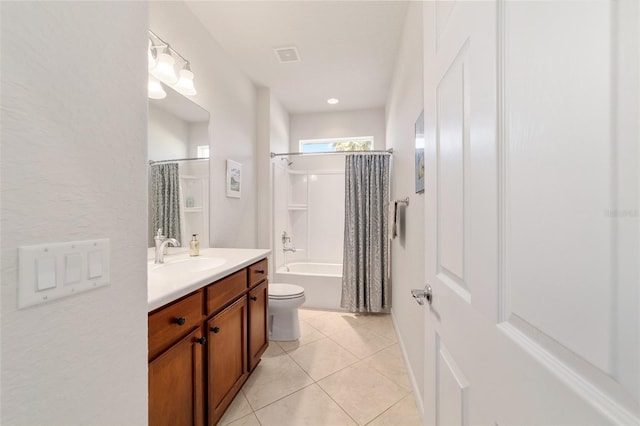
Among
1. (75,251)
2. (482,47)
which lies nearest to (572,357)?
(482,47)

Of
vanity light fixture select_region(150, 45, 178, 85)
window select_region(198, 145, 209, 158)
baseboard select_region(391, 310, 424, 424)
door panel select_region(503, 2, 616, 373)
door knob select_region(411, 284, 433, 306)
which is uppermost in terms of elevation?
vanity light fixture select_region(150, 45, 178, 85)

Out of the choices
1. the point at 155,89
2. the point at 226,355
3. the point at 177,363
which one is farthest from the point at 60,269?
the point at 155,89

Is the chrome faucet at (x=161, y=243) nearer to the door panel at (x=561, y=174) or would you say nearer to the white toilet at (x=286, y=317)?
the white toilet at (x=286, y=317)

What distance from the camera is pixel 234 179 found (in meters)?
2.55

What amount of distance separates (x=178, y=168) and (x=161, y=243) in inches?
21.8

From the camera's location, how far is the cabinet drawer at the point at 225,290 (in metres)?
1.30

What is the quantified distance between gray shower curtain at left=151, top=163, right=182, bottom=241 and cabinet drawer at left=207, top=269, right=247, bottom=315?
0.60 metres

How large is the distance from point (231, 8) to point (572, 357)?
8.27 ft

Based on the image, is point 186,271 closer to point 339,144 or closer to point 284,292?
point 284,292

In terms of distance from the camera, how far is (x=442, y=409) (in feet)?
2.57

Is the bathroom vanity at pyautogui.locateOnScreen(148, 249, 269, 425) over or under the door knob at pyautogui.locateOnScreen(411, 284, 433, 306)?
under

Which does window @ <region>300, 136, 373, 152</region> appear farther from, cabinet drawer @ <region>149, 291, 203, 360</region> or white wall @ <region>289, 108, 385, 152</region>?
cabinet drawer @ <region>149, 291, 203, 360</region>

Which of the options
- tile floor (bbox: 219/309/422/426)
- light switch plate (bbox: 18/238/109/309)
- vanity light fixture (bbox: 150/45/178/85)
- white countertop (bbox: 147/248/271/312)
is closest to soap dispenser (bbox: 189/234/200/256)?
white countertop (bbox: 147/248/271/312)

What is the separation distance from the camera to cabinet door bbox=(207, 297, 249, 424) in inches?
51.6
